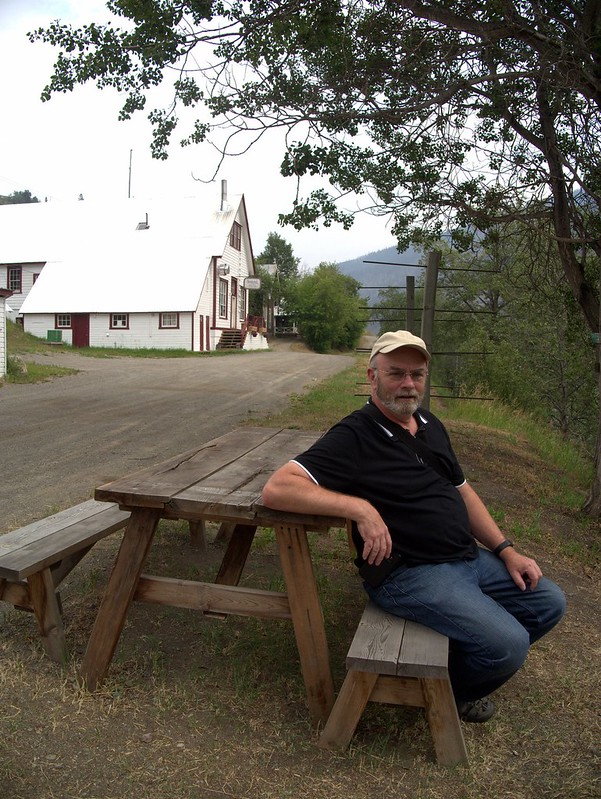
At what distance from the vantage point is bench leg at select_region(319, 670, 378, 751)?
8.67 feet

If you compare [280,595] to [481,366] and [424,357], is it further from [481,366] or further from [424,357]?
[481,366]

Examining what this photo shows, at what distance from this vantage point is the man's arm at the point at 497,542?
3186 mm

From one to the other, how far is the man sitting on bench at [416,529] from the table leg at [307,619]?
224 millimetres

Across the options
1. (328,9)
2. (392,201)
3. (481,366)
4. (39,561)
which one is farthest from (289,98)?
(481,366)

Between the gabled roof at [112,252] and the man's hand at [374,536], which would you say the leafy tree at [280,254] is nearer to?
the gabled roof at [112,252]

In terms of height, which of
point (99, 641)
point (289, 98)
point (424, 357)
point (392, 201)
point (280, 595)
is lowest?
point (99, 641)

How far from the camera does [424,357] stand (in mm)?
3154

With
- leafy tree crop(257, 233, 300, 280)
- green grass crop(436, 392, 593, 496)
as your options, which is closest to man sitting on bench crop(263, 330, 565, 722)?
green grass crop(436, 392, 593, 496)

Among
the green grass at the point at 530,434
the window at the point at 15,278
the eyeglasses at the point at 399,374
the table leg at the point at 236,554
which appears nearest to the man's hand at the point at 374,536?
the eyeglasses at the point at 399,374

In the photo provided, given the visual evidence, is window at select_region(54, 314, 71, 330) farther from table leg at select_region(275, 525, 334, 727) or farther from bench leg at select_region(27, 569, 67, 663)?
table leg at select_region(275, 525, 334, 727)

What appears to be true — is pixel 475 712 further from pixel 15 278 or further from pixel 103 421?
pixel 15 278

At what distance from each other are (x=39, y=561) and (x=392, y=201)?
6.81m

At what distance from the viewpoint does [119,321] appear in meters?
35.5

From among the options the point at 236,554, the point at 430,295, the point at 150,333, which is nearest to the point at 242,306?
the point at 150,333
